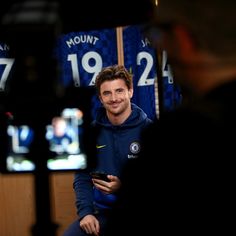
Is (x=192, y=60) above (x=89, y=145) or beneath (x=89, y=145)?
above

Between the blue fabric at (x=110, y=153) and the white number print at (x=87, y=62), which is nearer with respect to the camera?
the blue fabric at (x=110, y=153)

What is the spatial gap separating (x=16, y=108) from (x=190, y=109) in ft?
1.59

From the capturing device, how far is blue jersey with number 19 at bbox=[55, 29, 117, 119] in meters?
3.88

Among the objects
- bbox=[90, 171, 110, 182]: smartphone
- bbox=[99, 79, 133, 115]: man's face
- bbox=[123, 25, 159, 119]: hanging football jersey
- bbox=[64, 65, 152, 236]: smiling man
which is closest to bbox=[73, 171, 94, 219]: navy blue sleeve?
→ bbox=[64, 65, 152, 236]: smiling man

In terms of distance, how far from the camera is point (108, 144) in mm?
3066

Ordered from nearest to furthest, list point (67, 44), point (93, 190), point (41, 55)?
1. point (41, 55)
2. point (93, 190)
3. point (67, 44)

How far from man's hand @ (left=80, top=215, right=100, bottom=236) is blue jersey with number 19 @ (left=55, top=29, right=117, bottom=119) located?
1.11 metres

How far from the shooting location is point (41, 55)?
1.07 meters

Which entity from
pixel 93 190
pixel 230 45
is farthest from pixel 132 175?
pixel 93 190

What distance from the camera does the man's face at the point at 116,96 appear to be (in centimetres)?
309

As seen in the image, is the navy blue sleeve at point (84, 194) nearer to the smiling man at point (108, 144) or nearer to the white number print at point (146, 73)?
the smiling man at point (108, 144)

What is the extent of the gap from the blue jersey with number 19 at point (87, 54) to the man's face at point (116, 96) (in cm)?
75

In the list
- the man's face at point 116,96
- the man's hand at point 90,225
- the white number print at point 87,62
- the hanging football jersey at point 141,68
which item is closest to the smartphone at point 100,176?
the man's hand at point 90,225

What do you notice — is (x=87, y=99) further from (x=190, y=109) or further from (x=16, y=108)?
(x=190, y=109)
